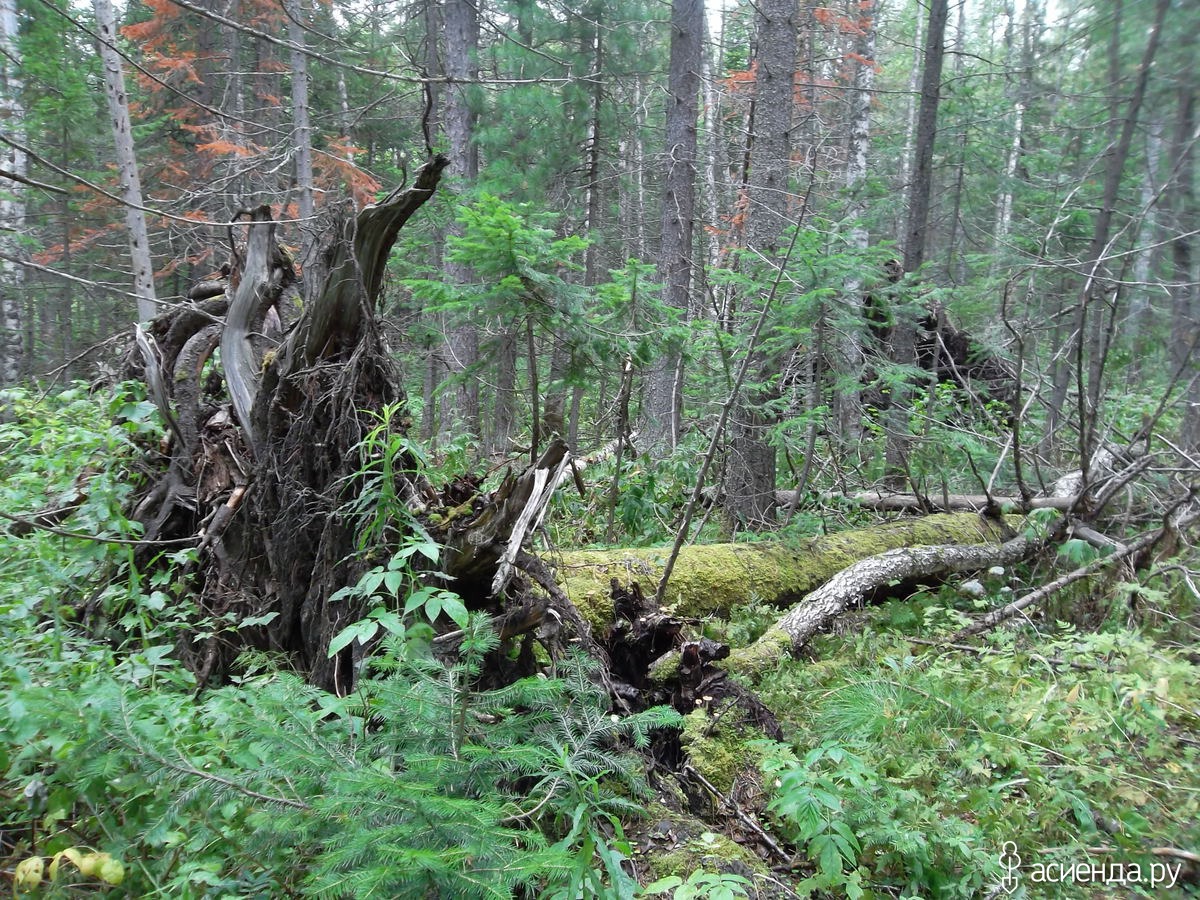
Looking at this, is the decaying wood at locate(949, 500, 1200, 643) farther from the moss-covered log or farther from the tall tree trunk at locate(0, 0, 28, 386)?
the tall tree trunk at locate(0, 0, 28, 386)

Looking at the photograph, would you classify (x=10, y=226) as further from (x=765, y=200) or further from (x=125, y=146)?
→ (x=765, y=200)

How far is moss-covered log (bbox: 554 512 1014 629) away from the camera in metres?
4.44

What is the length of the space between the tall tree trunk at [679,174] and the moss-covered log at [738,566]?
333 centimetres

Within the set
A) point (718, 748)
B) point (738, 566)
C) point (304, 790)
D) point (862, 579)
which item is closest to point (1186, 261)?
point (862, 579)

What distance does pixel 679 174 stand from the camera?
9617 millimetres

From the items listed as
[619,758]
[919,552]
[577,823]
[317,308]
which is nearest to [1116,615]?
[919,552]

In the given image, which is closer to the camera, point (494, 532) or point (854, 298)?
point (494, 532)

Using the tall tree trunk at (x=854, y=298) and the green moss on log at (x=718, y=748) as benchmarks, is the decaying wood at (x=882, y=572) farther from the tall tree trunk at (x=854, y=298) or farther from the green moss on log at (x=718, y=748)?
the tall tree trunk at (x=854, y=298)

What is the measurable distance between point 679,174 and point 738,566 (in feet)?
21.3

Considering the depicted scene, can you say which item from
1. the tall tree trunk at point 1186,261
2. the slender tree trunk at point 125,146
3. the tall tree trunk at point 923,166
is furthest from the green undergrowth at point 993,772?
the slender tree trunk at point 125,146

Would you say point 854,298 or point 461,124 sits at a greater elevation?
point 461,124

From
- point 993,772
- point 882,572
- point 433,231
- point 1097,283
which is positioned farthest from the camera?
point 433,231

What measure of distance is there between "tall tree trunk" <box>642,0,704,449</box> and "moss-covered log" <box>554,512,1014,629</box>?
333 cm

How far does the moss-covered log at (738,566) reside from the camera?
175 inches
